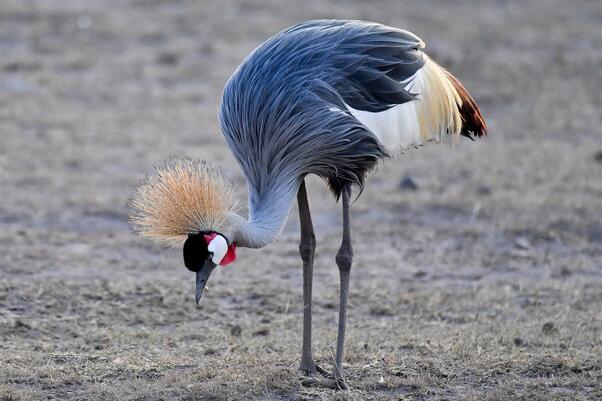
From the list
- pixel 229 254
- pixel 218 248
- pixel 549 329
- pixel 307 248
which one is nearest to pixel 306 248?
pixel 307 248

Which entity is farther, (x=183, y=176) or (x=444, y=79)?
(x=444, y=79)

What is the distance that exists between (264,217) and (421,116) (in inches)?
35.6

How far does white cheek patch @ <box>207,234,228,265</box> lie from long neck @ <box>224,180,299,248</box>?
0.22 ft

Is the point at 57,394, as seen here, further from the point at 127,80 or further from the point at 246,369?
the point at 127,80

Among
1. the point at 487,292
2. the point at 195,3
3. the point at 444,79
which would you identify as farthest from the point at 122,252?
the point at 195,3

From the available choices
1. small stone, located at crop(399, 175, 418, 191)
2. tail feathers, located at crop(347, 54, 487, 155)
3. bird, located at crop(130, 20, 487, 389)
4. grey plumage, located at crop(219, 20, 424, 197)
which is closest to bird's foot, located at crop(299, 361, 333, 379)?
bird, located at crop(130, 20, 487, 389)

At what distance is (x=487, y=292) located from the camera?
19.4 ft

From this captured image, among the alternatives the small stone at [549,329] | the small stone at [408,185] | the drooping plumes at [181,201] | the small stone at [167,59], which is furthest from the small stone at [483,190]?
the small stone at [167,59]

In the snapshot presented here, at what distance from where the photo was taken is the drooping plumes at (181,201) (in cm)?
396

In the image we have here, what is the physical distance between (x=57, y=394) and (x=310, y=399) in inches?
38.5

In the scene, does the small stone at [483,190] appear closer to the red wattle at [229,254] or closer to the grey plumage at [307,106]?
the grey plumage at [307,106]

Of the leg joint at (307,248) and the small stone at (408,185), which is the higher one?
the small stone at (408,185)

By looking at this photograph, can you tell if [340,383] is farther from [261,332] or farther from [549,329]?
[549,329]

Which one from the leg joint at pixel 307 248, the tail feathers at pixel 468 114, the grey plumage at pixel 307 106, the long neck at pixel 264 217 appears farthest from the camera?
the tail feathers at pixel 468 114
